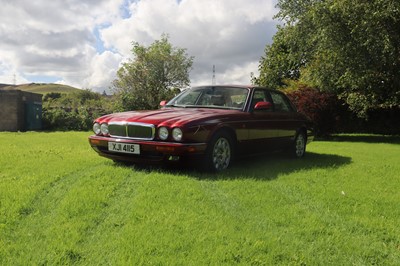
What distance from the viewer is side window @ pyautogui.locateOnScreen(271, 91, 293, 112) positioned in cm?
790

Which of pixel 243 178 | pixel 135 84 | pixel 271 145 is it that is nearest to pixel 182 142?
pixel 243 178

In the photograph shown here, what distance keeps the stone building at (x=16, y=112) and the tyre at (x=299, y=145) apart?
744 inches

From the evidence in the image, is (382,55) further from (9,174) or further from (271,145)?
(9,174)

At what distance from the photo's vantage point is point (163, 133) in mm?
5789

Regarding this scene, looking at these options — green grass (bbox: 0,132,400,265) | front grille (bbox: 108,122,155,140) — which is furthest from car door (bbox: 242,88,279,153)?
front grille (bbox: 108,122,155,140)

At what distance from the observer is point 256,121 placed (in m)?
6.98

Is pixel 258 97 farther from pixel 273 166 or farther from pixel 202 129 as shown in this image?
pixel 202 129

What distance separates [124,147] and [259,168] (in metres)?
2.37

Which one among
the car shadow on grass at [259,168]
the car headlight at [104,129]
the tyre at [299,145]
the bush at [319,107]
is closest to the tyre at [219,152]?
the car shadow on grass at [259,168]

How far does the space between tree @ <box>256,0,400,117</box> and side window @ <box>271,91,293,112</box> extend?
7.56 m

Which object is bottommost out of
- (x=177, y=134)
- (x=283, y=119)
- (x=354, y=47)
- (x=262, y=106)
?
(x=177, y=134)

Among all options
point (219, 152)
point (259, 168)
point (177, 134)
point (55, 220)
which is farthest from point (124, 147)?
point (55, 220)

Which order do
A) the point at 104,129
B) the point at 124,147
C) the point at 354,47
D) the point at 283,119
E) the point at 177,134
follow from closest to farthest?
the point at 177,134 < the point at 124,147 < the point at 104,129 < the point at 283,119 < the point at 354,47

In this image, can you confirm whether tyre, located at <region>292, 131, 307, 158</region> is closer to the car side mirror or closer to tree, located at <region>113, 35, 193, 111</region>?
the car side mirror
